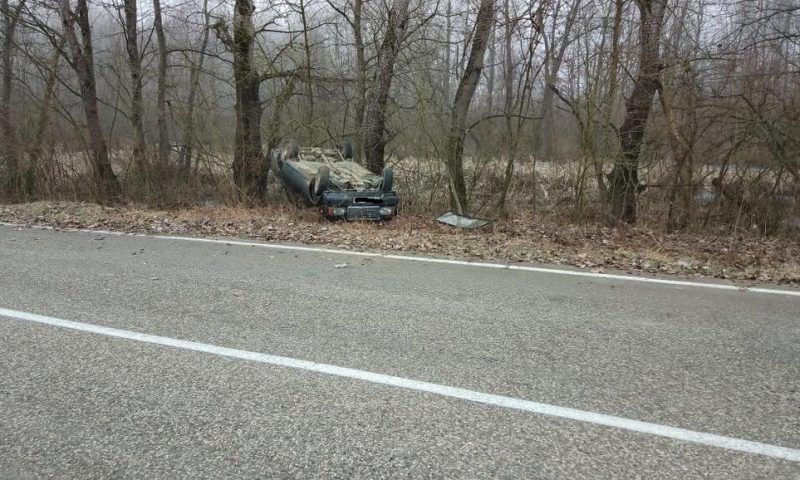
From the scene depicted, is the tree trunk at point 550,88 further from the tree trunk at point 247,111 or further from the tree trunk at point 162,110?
the tree trunk at point 162,110

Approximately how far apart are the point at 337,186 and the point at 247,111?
552 cm

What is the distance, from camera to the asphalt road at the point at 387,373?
279cm

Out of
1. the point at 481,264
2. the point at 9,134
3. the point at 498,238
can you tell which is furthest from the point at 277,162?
the point at 9,134

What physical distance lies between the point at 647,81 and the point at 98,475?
12.2 m

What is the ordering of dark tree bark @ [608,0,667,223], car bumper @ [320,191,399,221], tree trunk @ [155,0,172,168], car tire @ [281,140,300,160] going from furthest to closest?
tree trunk @ [155,0,172,168], car tire @ [281,140,300,160], dark tree bark @ [608,0,667,223], car bumper @ [320,191,399,221]

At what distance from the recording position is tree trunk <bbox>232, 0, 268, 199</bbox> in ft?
47.0

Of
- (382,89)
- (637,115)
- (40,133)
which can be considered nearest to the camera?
(637,115)

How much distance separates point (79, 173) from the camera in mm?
15844

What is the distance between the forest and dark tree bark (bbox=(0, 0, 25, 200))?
0.06 metres

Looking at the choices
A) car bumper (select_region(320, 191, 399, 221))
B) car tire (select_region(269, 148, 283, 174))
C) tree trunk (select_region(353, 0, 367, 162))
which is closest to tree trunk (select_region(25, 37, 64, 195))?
car tire (select_region(269, 148, 283, 174))

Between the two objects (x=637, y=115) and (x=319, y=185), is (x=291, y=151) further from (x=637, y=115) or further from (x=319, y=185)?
(x=637, y=115)

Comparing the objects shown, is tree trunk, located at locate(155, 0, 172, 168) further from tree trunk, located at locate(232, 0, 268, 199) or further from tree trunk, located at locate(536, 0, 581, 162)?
tree trunk, located at locate(536, 0, 581, 162)

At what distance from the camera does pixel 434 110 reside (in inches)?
536

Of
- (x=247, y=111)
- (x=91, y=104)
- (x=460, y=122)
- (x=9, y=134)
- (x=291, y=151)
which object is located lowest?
(x=291, y=151)
